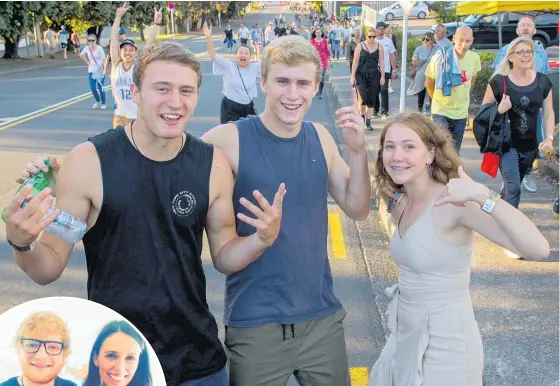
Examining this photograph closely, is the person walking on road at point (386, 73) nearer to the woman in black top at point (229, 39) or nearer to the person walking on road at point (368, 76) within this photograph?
the person walking on road at point (368, 76)

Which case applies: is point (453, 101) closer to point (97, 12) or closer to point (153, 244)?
point (153, 244)

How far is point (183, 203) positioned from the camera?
231cm

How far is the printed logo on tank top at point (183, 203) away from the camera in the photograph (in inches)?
90.4

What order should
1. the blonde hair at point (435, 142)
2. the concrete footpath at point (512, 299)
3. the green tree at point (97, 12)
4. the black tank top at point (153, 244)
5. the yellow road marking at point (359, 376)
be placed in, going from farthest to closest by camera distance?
the green tree at point (97, 12), the yellow road marking at point (359, 376), the concrete footpath at point (512, 299), the blonde hair at point (435, 142), the black tank top at point (153, 244)

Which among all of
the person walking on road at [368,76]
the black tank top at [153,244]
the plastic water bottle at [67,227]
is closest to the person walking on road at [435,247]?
the black tank top at [153,244]

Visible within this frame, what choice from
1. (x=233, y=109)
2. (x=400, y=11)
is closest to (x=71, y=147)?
(x=233, y=109)

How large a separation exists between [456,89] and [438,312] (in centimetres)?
589

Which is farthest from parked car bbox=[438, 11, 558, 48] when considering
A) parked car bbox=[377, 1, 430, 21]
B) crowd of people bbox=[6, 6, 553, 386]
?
crowd of people bbox=[6, 6, 553, 386]

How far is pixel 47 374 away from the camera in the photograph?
192 centimetres

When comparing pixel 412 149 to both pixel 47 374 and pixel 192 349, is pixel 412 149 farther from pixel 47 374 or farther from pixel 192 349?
pixel 47 374

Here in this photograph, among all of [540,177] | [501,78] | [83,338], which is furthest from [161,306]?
[540,177]

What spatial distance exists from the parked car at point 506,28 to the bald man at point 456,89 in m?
18.0

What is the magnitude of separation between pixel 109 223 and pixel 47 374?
1.83 ft

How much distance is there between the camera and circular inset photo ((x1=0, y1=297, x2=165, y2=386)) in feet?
6.25
